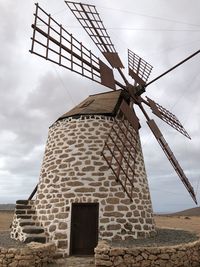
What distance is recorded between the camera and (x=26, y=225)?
12336mm

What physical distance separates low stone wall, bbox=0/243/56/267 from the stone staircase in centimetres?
133

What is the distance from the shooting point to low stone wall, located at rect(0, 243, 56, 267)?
959 centimetres

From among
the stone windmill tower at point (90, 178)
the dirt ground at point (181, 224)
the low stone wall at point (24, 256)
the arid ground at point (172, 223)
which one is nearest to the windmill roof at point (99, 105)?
the stone windmill tower at point (90, 178)

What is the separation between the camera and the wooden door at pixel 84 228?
1162 centimetres

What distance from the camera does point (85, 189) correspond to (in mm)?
12109

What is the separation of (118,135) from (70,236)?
4227 mm

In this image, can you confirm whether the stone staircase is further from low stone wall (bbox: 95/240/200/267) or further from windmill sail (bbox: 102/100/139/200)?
windmill sail (bbox: 102/100/139/200)

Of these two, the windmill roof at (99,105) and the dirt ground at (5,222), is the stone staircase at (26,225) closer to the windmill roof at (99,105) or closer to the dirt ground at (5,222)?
the windmill roof at (99,105)

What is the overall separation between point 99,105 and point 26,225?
5.91 meters

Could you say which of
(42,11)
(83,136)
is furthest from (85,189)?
(42,11)

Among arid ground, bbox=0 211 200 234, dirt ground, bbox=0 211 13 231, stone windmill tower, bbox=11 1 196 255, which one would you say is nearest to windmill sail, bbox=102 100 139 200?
stone windmill tower, bbox=11 1 196 255

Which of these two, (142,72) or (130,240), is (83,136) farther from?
(142,72)

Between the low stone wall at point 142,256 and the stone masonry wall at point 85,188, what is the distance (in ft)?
6.38

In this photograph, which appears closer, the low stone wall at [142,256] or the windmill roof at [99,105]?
the low stone wall at [142,256]
